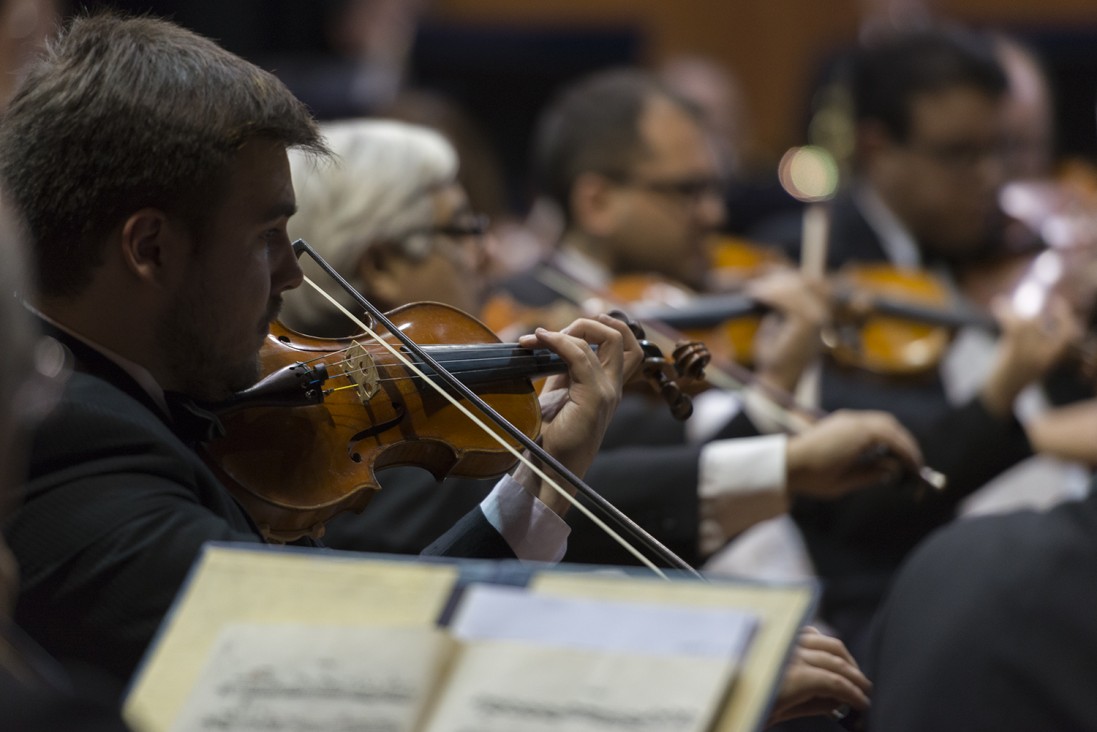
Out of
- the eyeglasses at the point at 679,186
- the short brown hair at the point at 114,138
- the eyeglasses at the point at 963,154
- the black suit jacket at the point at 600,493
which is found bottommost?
the black suit jacket at the point at 600,493

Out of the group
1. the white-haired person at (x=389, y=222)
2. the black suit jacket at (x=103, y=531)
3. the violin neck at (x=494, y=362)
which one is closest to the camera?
the black suit jacket at (x=103, y=531)

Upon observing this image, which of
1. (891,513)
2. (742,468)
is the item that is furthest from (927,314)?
(742,468)

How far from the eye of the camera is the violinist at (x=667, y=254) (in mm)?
2295

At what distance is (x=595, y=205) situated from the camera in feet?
11.8

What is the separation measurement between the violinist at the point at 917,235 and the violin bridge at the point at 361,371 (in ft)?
5.32

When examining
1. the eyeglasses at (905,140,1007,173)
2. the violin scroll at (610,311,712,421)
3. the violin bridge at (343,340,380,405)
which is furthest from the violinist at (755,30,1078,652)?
the violin bridge at (343,340,380,405)

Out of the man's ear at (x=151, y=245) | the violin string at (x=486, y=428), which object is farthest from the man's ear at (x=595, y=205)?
the man's ear at (x=151, y=245)

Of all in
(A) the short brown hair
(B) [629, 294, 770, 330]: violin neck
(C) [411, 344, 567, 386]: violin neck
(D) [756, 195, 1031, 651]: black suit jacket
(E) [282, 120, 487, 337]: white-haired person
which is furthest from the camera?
(B) [629, 294, 770, 330]: violin neck

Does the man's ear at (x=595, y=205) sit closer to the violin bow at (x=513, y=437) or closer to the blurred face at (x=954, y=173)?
the blurred face at (x=954, y=173)

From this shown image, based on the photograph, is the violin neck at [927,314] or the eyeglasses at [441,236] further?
the violin neck at [927,314]

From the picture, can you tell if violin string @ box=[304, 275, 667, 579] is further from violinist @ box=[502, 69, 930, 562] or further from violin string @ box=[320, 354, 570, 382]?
violinist @ box=[502, 69, 930, 562]

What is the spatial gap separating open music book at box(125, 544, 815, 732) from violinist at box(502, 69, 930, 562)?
46.7 inches

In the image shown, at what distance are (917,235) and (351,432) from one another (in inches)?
105

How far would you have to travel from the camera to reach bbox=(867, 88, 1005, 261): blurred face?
152 inches
